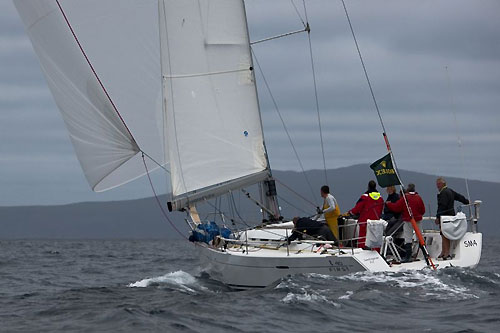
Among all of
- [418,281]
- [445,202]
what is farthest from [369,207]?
[418,281]

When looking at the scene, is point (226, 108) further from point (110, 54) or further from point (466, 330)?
point (466, 330)

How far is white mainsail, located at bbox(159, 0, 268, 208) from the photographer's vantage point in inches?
702

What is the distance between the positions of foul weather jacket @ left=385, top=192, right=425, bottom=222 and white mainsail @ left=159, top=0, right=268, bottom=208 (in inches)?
131

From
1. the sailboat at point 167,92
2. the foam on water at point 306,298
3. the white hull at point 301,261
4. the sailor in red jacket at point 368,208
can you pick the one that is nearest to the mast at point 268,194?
the sailboat at point 167,92

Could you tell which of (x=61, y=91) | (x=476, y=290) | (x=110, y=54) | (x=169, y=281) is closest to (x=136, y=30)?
(x=110, y=54)

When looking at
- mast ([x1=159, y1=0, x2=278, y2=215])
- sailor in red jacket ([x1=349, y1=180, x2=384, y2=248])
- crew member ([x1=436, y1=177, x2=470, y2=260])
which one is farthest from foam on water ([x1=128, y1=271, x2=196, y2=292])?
crew member ([x1=436, y1=177, x2=470, y2=260])

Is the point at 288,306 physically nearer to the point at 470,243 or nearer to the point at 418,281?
the point at 418,281

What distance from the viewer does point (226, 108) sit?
18.2 metres

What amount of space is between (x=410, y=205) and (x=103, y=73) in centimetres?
642

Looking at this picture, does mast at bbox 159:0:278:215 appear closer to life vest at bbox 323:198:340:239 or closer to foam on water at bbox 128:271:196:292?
foam on water at bbox 128:271:196:292

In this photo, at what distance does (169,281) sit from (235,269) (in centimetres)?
304

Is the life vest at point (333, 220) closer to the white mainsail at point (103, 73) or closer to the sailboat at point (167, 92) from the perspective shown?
the sailboat at point (167, 92)

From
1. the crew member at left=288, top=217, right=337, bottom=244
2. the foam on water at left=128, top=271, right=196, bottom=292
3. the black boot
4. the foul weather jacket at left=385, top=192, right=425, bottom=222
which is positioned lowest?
the foam on water at left=128, top=271, right=196, bottom=292

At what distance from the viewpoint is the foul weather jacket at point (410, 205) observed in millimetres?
15977
